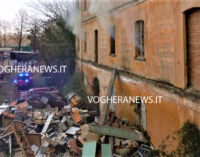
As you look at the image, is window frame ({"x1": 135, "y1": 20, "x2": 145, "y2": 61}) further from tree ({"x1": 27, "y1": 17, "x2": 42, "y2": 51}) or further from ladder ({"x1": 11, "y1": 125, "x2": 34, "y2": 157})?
tree ({"x1": 27, "y1": 17, "x2": 42, "y2": 51})

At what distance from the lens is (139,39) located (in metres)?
8.16

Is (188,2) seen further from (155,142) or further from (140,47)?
(155,142)

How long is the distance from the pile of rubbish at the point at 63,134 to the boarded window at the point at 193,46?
9.48 ft

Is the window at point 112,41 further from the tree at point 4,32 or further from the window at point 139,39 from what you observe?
the tree at point 4,32

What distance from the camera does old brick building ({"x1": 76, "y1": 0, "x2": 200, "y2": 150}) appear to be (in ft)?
17.2

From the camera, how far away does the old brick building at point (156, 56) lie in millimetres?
5246

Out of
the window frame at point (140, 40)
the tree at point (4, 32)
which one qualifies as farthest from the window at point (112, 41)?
the tree at point (4, 32)

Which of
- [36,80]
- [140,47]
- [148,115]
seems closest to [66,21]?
[36,80]

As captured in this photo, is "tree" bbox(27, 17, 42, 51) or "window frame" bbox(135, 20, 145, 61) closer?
"window frame" bbox(135, 20, 145, 61)

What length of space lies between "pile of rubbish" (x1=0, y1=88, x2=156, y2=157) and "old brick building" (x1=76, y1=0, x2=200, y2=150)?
29.9 inches

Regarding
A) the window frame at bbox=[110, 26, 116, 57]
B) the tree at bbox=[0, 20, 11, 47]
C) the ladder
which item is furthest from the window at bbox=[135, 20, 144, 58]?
the tree at bbox=[0, 20, 11, 47]

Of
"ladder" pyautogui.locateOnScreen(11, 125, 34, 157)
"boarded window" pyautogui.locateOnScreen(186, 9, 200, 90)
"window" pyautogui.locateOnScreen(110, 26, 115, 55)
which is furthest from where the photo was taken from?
"window" pyautogui.locateOnScreen(110, 26, 115, 55)

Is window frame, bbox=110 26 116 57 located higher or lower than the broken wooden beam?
higher

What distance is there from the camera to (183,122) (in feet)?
17.6
